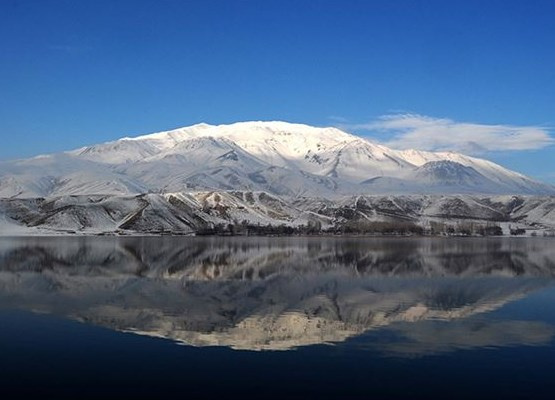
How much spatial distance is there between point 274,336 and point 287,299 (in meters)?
19.7

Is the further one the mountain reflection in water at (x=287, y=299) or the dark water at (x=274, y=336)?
the mountain reflection in water at (x=287, y=299)

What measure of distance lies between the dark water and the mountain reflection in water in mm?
177

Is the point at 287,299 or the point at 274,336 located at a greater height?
the point at 287,299

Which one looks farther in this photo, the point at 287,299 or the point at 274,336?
the point at 287,299

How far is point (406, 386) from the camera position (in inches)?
1207

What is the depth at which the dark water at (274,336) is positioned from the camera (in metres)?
30.8

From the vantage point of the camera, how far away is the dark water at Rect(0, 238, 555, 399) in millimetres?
30750

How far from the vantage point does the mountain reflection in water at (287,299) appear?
142 feet

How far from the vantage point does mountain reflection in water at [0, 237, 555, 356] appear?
4341cm

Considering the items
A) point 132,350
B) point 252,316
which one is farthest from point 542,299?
point 132,350

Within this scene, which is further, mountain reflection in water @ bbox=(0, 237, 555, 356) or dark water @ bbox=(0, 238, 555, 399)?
mountain reflection in water @ bbox=(0, 237, 555, 356)

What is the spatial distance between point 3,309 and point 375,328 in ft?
99.1

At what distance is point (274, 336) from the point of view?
42875 mm

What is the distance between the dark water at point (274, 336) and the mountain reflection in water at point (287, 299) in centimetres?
18
